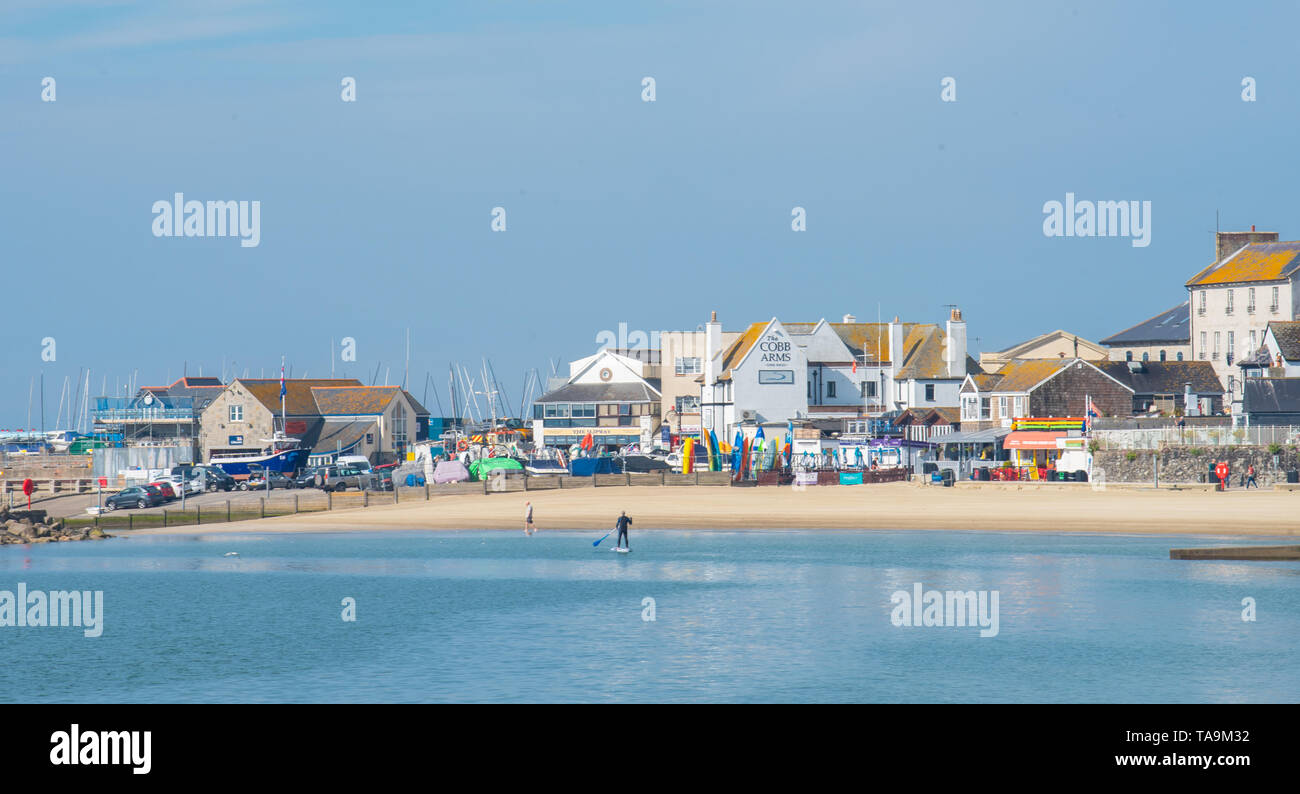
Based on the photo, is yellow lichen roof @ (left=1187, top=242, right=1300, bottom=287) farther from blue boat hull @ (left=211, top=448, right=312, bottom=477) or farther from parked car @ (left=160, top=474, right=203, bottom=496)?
parked car @ (left=160, top=474, right=203, bottom=496)

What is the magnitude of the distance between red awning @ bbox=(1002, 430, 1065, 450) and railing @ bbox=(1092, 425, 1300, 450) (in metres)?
4.49

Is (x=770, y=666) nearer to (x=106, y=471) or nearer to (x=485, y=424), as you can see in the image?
(x=106, y=471)

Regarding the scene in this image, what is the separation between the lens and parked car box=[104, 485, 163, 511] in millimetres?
79125

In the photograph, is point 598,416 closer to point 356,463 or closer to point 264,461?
point 356,463

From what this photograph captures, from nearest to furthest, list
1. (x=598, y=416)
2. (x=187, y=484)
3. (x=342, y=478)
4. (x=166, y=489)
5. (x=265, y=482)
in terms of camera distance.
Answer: (x=166, y=489) → (x=187, y=484) → (x=265, y=482) → (x=342, y=478) → (x=598, y=416)

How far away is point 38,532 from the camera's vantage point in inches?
2709

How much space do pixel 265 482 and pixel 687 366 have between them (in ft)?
152

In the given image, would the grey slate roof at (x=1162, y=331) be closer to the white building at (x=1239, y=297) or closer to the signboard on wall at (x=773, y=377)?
the white building at (x=1239, y=297)

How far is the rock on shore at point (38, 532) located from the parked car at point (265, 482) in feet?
56.5

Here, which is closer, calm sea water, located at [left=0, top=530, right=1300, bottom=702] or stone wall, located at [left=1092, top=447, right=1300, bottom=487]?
calm sea water, located at [left=0, top=530, right=1300, bottom=702]

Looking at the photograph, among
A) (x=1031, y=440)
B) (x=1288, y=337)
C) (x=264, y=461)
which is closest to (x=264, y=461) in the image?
(x=264, y=461)

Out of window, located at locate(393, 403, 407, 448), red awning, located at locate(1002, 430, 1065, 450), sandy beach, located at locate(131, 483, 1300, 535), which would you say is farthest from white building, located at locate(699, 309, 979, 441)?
window, located at locate(393, 403, 407, 448)

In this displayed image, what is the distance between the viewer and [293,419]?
369ft

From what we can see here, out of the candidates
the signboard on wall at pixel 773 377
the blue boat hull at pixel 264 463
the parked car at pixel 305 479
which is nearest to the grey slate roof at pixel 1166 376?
the signboard on wall at pixel 773 377
